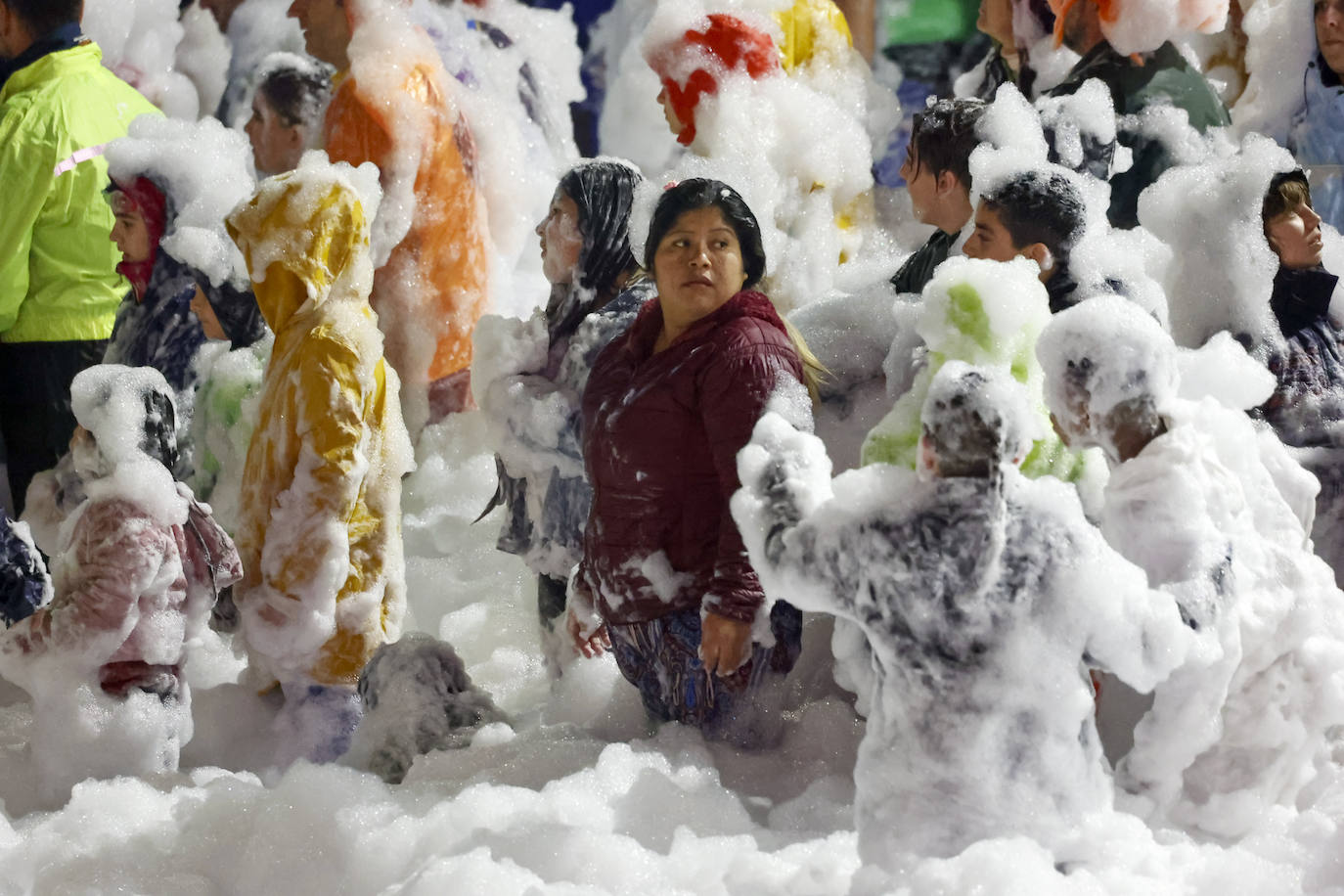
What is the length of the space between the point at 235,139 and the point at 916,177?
2213 mm

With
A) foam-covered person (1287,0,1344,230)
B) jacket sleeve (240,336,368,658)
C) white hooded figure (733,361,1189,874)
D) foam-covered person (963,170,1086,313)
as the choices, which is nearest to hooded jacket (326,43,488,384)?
jacket sleeve (240,336,368,658)

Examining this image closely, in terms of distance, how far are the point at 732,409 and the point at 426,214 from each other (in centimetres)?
237

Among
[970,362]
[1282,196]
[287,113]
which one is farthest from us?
[287,113]

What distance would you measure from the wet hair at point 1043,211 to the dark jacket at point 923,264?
0.34 meters

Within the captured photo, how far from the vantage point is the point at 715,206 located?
2947 millimetres

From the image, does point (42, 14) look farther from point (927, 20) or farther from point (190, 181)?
point (927, 20)

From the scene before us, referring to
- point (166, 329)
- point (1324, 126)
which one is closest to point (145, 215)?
point (166, 329)

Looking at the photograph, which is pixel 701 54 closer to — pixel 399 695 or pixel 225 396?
pixel 225 396

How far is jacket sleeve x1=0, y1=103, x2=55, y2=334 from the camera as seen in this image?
4449 mm

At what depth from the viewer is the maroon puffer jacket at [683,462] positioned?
2.79 m

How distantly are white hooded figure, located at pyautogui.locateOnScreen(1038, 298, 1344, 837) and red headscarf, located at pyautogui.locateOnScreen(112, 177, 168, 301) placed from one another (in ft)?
8.99

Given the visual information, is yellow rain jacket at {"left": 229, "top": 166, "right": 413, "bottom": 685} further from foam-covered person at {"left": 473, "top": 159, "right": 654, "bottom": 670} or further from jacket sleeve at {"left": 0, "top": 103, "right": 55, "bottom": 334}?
jacket sleeve at {"left": 0, "top": 103, "right": 55, "bottom": 334}

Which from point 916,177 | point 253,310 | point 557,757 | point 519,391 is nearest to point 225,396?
point 253,310

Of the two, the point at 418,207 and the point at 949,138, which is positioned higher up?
the point at 949,138
